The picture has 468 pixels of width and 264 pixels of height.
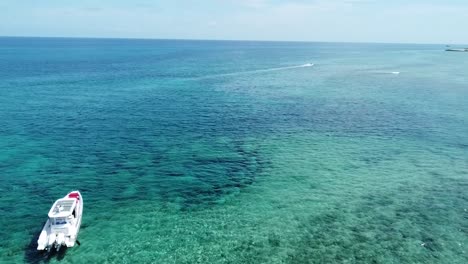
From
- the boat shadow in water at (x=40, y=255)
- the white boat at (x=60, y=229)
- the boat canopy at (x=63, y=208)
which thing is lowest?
the boat shadow in water at (x=40, y=255)

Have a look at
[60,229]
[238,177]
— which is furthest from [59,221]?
[238,177]

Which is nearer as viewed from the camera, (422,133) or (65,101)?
(422,133)

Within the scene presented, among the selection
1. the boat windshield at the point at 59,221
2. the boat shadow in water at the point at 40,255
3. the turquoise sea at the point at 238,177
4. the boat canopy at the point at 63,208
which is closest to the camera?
the boat shadow in water at the point at 40,255

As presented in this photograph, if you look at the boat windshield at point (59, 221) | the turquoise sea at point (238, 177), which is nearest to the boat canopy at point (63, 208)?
the boat windshield at point (59, 221)

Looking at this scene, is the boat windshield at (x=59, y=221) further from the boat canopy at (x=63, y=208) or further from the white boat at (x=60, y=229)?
the boat canopy at (x=63, y=208)

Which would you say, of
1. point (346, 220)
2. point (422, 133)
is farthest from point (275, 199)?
point (422, 133)

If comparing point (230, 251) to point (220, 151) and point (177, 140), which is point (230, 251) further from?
point (177, 140)
